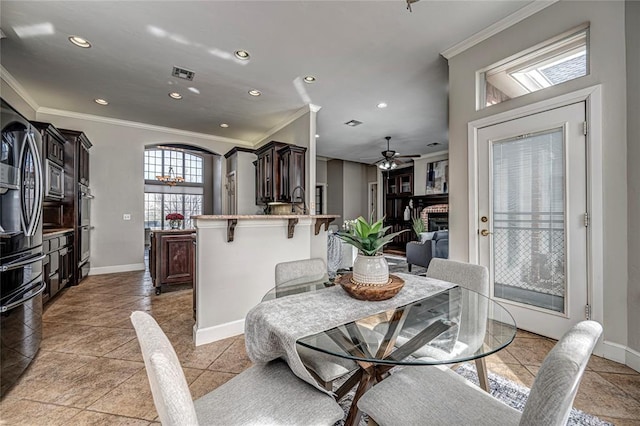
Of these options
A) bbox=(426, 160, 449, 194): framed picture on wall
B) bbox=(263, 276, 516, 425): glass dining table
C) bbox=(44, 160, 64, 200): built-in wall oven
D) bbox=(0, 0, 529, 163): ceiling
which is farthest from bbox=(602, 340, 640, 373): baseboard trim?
bbox=(44, 160, 64, 200): built-in wall oven

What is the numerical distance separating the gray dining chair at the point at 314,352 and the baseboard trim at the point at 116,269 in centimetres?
480

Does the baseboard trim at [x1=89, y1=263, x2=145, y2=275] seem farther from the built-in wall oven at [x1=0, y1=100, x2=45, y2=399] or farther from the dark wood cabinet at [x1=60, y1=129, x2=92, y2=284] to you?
the built-in wall oven at [x1=0, y1=100, x2=45, y2=399]

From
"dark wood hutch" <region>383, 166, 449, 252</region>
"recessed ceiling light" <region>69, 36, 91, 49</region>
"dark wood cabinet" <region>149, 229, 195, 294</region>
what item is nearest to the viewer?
"recessed ceiling light" <region>69, 36, 91, 49</region>

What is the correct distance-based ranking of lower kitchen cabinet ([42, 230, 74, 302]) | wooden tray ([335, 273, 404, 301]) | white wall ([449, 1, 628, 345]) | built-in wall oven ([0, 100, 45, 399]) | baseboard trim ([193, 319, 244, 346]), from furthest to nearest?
1. lower kitchen cabinet ([42, 230, 74, 302])
2. baseboard trim ([193, 319, 244, 346])
3. white wall ([449, 1, 628, 345])
4. built-in wall oven ([0, 100, 45, 399])
5. wooden tray ([335, 273, 404, 301])

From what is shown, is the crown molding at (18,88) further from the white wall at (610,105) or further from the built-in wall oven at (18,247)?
the white wall at (610,105)

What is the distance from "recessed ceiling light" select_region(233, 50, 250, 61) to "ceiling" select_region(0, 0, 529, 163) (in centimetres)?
6

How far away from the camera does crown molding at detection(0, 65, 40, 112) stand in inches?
132

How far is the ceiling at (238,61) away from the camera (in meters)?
2.34

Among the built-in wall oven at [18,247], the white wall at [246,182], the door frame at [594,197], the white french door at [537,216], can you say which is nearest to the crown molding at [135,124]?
the white wall at [246,182]

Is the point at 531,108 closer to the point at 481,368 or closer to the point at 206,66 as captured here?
the point at 481,368

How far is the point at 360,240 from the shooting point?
141cm

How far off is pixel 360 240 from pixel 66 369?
2.33 m

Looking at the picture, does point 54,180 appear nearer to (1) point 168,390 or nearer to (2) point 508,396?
(1) point 168,390

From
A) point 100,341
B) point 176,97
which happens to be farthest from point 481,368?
point 176,97
